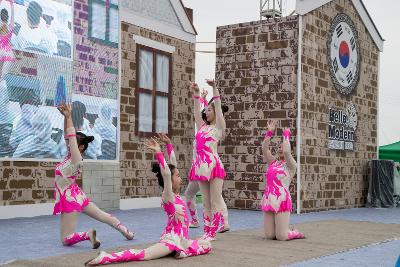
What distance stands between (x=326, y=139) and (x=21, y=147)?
22.7 feet

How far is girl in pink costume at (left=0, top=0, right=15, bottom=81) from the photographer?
10.5 m

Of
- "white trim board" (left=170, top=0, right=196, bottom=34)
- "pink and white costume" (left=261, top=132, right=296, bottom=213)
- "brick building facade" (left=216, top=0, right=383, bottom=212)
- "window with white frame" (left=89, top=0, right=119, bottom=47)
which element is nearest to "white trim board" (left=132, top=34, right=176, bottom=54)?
"window with white frame" (left=89, top=0, right=119, bottom=47)

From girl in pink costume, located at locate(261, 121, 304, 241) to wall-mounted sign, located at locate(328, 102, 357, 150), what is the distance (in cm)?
646

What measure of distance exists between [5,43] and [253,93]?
5.55 meters

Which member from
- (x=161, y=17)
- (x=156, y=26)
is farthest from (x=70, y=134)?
(x=161, y=17)

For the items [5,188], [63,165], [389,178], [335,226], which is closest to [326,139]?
[389,178]

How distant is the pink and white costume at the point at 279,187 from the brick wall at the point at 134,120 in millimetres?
5604

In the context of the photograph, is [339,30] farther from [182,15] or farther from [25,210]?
[25,210]

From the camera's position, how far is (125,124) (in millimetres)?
13188

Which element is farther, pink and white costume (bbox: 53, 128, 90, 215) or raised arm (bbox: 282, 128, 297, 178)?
raised arm (bbox: 282, 128, 297, 178)

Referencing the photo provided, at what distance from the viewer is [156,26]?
14.2m

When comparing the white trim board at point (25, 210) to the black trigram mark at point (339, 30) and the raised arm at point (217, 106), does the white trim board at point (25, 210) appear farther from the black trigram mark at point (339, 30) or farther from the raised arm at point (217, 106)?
the black trigram mark at point (339, 30)

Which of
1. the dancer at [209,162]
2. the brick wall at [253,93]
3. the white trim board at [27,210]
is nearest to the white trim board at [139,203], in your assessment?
the white trim board at [27,210]

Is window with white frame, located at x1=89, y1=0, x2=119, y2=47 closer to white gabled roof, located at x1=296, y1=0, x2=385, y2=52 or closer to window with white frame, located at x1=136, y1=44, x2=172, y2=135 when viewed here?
window with white frame, located at x1=136, y1=44, x2=172, y2=135
